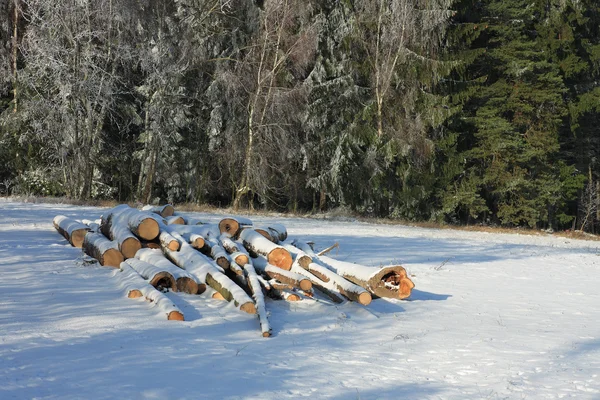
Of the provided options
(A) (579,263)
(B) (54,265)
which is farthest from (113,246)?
(A) (579,263)

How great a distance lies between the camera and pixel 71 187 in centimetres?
2984

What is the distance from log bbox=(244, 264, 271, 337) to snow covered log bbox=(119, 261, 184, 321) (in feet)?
3.04

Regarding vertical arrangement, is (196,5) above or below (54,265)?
above

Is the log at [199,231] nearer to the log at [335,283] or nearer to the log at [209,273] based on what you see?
the log at [209,273]

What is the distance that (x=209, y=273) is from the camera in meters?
8.72

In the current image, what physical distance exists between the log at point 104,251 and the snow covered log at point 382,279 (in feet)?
11.2

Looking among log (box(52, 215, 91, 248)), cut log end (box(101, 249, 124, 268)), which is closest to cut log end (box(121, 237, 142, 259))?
cut log end (box(101, 249, 124, 268))

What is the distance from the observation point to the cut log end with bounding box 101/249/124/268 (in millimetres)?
9805

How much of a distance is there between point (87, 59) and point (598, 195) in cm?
3241

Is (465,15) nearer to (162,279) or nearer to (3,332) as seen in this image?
(162,279)

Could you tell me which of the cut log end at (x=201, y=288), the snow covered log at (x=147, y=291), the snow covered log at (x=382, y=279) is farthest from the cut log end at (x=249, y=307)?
the snow covered log at (x=382, y=279)

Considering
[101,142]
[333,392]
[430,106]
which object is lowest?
[333,392]

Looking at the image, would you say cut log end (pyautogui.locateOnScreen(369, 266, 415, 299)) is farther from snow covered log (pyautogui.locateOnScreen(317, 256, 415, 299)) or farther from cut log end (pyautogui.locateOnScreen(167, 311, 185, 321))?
cut log end (pyautogui.locateOnScreen(167, 311, 185, 321))

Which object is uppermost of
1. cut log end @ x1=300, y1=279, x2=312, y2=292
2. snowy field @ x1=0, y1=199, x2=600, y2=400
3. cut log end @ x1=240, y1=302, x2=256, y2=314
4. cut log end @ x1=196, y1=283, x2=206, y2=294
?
cut log end @ x1=300, y1=279, x2=312, y2=292
